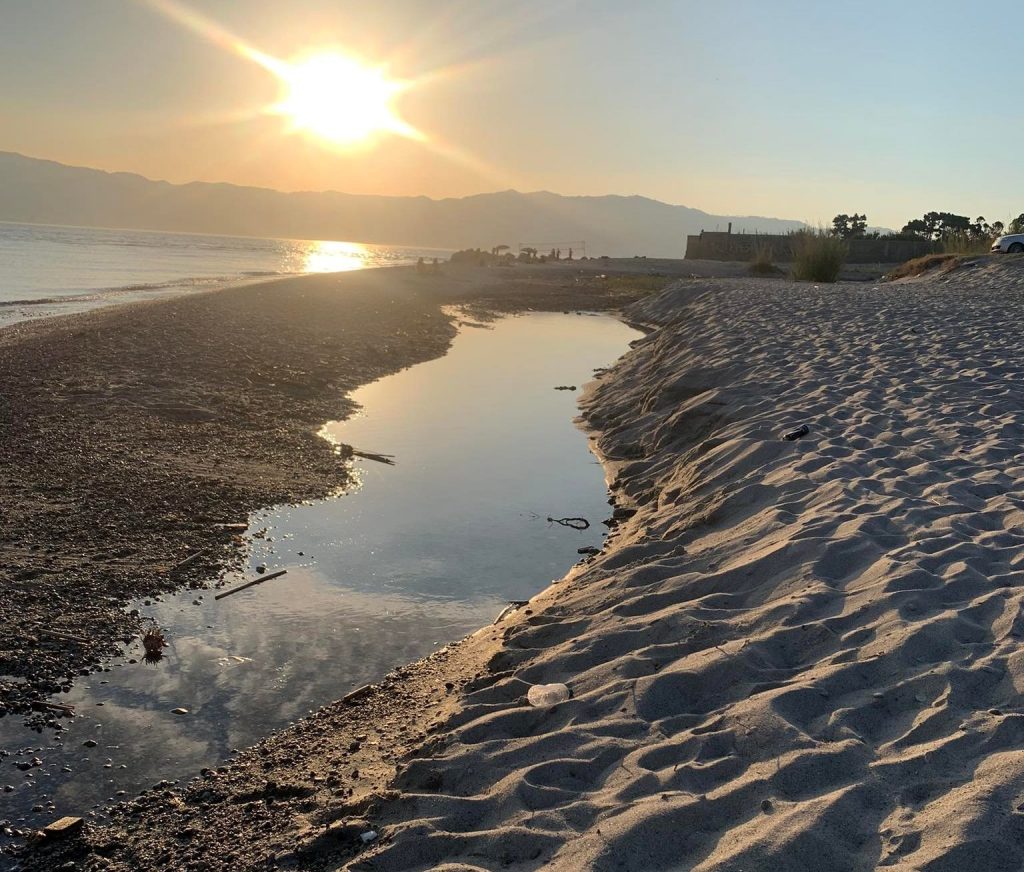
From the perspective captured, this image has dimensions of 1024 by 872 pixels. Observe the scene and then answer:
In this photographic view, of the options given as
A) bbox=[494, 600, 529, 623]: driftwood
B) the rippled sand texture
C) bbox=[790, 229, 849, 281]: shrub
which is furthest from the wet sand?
bbox=[790, 229, 849, 281]: shrub

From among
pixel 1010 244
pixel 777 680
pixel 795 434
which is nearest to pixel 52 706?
pixel 777 680

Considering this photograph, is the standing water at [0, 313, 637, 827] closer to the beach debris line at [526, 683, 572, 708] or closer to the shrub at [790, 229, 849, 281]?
the beach debris line at [526, 683, 572, 708]

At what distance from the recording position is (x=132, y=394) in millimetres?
8867

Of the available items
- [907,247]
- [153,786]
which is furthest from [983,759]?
[907,247]

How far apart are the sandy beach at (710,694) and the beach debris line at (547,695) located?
0.05 metres

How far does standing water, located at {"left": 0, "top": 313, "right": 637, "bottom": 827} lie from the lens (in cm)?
322

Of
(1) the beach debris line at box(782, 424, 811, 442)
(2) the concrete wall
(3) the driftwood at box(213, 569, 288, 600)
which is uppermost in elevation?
(2) the concrete wall

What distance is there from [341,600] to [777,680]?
2.68 meters

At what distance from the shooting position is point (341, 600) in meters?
4.73

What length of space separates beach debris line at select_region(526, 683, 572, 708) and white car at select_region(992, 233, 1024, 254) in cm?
2218

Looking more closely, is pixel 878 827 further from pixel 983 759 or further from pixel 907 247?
pixel 907 247

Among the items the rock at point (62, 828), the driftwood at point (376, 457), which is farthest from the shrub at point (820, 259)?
the rock at point (62, 828)

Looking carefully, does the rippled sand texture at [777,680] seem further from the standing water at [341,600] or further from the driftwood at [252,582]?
the driftwood at [252,582]

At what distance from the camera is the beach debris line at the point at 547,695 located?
3.21 meters
